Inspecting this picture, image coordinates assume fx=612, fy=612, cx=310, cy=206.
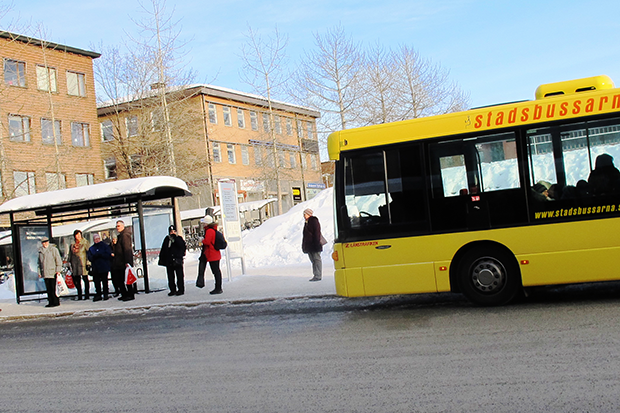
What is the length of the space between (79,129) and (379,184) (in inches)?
1498

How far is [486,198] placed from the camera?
8922 mm

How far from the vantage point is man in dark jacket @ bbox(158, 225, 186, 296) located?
14.9 metres

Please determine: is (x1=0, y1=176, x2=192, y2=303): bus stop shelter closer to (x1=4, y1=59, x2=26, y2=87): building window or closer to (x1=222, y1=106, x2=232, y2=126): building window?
(x1=4, y1=59, x2=26, y2=87): building window

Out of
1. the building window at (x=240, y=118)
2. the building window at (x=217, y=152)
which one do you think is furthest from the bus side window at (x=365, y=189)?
the building window at (x=240, y=118)

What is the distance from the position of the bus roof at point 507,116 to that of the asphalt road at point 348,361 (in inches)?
105

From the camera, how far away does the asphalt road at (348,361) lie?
5.04m

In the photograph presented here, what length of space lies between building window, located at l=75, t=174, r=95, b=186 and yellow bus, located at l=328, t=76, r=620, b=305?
119ft

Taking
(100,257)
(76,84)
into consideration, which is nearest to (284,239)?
(100,257)

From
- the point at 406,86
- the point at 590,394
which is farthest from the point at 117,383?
the point at 406,86

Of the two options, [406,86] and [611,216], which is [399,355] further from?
[406,86]

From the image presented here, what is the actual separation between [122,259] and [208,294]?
2.51 metres

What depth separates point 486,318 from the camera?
816cm

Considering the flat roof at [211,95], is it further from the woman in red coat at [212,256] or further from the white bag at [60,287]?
the woman in red coat at [212,256]

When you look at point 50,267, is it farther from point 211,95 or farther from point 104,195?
point 211,95
